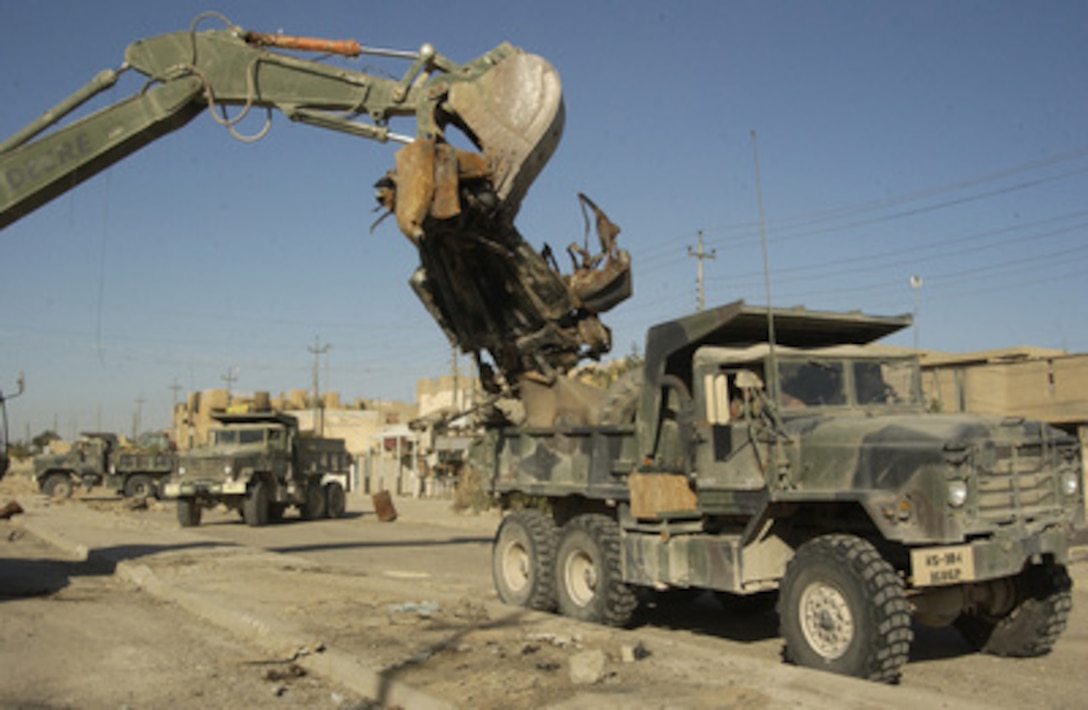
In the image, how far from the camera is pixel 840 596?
21.1ft

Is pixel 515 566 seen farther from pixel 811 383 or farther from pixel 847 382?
pixel 847 382

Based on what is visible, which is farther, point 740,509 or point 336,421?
point 336,421

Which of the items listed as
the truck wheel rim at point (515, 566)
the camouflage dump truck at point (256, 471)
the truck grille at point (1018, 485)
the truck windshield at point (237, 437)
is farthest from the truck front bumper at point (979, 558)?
the truck windshield at point (237, 437)

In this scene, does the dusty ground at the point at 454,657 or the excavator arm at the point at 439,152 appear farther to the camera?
the excavator arm at the point at 439,152

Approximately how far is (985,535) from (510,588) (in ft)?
17.1

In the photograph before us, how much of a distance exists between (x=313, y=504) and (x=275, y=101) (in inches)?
619

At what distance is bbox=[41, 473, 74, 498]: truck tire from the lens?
35.9 metres

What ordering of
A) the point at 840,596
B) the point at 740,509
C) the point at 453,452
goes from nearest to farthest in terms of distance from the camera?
the point at 840,596 < the point at 740,509 < the point at 453,452

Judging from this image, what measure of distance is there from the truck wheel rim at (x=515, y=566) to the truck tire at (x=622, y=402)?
182 centimetres

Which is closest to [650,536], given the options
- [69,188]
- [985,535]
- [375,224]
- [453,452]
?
[985,535]

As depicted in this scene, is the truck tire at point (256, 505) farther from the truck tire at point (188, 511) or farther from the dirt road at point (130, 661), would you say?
the dirt road at point (130, 661)

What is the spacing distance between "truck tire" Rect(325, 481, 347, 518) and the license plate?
21.8 meters

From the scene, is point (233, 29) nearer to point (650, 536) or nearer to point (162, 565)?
point (162, 565)

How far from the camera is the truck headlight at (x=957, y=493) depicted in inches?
245
